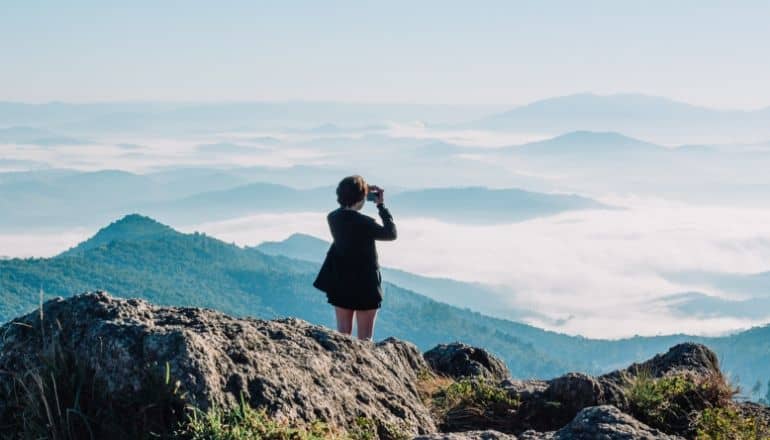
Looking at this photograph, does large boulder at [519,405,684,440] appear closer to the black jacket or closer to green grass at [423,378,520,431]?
green grass at [423,378,520,431]

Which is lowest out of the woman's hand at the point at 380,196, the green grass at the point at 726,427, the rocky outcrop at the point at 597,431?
the green grass at the point at 726,427

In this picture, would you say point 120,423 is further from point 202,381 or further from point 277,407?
point 277,407

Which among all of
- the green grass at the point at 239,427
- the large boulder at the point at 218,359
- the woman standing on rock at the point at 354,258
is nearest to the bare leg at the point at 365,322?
the woman standing on rock at the point at 354,258

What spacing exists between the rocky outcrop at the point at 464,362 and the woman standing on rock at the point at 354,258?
1038mm

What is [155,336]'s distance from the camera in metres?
7.19

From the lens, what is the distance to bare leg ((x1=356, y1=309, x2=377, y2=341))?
12.4m

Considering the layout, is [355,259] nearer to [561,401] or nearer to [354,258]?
[354,258]

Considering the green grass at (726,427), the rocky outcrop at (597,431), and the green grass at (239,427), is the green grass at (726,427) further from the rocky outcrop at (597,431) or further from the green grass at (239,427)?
the green grass at (239,427)

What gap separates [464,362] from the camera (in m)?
12.6

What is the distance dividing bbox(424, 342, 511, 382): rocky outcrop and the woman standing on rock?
104cm

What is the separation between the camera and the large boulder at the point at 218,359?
7.05 m

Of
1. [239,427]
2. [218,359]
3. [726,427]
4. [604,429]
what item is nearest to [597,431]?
[604,429]

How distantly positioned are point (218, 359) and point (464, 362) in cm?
595

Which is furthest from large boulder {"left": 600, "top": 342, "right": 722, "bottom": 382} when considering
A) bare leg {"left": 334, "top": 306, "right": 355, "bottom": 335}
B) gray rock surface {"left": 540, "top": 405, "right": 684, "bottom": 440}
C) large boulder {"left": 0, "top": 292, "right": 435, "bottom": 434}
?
gray rock surface {"left": 540, "top": 405, "right": 684, "bottom": 440}
